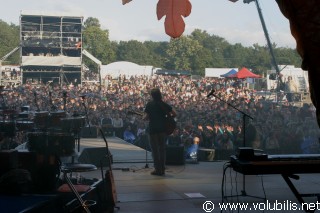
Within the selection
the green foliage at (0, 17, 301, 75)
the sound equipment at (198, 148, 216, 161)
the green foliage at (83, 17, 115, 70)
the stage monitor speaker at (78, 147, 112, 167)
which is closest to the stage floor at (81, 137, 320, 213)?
the stage monitor speaker at (78, 147, 112, 167)

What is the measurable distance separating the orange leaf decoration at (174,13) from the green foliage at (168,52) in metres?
30.4

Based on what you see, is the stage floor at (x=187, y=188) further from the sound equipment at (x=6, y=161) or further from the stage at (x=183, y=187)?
the sound equipment at (x=6, y=161)

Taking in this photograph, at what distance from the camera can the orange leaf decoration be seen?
1102mm

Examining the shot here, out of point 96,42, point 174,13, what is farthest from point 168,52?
point 174,13

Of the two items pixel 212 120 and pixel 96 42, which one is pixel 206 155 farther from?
pixel 96 42

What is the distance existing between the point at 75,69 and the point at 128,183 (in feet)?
75.3

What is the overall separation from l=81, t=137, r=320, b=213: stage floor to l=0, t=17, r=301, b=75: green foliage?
78.2ft

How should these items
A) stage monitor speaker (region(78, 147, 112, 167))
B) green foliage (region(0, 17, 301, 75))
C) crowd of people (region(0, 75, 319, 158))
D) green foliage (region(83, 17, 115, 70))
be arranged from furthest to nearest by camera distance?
green foliage (region(0, 17, 301, 75)) < green foliage (region(83, 17, 115, 70)) < crowd of people (region(0, 75, 319, 158)) < stage monitor speaker (region(78, 147, 112, 167))

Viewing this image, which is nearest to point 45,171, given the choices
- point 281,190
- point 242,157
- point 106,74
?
point 242,157

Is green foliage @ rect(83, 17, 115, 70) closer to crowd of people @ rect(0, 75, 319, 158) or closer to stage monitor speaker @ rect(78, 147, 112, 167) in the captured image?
crowd of people @ rect(0, 75, 319, 158)

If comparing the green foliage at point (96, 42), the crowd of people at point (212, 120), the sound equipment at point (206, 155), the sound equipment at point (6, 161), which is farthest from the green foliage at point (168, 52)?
the sound equipment at point (6, 161)

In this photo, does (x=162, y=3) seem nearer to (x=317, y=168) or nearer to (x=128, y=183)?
(x=317, y=168)

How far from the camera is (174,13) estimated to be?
1117 mm

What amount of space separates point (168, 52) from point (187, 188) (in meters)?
40.0
